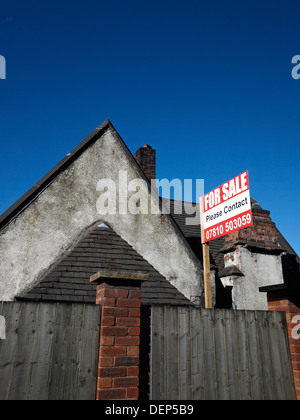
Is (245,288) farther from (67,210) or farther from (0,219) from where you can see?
(0,219)

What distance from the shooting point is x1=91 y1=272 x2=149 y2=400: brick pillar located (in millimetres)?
3223

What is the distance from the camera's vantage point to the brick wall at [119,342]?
3219mm

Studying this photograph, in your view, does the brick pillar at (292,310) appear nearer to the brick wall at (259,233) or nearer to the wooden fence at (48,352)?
the wooden fence at (48,352)

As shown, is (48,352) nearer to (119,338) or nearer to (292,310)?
(119,338)

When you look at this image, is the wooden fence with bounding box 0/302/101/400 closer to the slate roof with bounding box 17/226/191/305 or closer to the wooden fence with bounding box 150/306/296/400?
the wooden fence with bounding box 150/306/296/400

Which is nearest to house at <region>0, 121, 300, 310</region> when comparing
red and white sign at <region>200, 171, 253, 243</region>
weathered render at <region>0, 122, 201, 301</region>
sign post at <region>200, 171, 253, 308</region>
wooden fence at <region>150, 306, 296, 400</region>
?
weathered render at <region>0, 122, 201, 301</region>

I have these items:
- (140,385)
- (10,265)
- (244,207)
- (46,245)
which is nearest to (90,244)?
(46,245)

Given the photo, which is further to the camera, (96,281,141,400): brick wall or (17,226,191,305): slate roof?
(17,226,191,305): slate roof

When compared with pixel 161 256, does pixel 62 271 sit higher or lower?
lower

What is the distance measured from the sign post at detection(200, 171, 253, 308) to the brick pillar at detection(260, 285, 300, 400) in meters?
0.99

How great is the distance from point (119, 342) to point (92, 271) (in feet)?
11.4

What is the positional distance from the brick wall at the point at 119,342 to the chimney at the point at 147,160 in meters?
8.89
